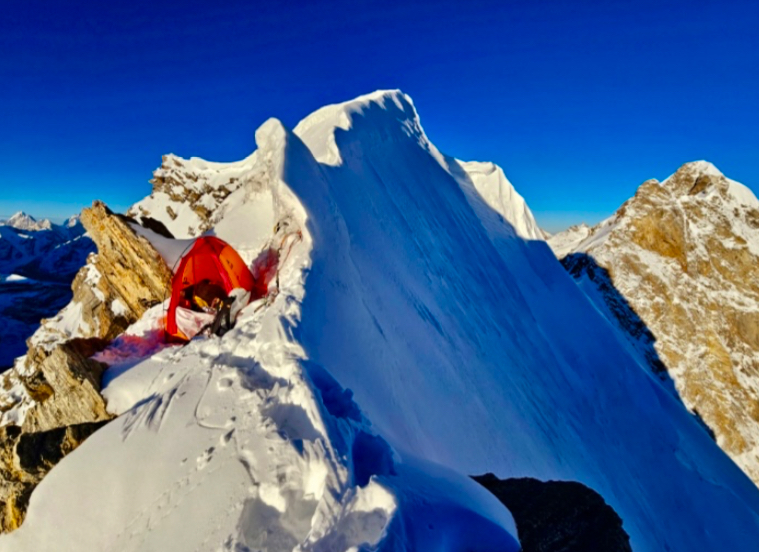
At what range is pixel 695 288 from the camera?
1954 inches

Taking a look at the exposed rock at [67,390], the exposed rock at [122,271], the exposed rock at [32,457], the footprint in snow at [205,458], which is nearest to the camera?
the footprint in snow at [205,458]

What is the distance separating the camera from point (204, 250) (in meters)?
10.2

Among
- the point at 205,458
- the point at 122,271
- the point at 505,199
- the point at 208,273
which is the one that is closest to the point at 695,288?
the point at 505,199

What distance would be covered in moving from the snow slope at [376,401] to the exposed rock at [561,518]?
0.63 metres

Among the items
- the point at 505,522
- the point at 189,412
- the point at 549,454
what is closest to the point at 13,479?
the point at 189,412

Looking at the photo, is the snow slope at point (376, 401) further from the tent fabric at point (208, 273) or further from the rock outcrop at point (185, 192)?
the rock outcrop at point (185, 192)

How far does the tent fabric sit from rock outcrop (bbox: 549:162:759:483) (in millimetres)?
42910

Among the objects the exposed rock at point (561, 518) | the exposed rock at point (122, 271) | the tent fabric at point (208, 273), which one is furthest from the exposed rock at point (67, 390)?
the exposed rock at point (561, 518)

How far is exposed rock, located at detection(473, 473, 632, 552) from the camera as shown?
4.62 m

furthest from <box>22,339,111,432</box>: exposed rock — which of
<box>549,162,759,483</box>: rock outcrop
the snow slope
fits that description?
<box>549,162,759,483</box>: rock outcrop

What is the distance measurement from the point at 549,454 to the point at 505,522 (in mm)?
8123

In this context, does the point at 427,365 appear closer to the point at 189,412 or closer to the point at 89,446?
the point at 189,412

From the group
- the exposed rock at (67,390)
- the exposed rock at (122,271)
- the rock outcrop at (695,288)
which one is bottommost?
the exposed rock at (67,390)

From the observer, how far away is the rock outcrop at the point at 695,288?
4066 cm
